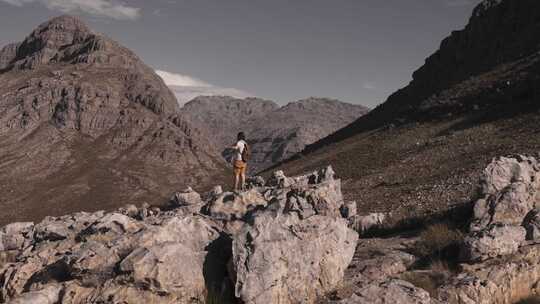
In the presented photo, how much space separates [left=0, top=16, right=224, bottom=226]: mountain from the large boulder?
385 feet

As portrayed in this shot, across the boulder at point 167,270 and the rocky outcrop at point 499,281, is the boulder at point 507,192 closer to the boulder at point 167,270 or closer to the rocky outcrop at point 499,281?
the rocky outcrop at point 499,281

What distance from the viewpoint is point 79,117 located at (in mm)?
179500

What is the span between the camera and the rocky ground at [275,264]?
10484 mm

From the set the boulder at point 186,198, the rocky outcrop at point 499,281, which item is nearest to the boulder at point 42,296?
the rocky outcrop at point 499,281

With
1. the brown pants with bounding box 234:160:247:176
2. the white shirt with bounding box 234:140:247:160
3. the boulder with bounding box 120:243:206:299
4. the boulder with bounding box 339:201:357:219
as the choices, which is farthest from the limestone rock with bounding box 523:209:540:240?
the brown pants with bounding box 234:160:247:176

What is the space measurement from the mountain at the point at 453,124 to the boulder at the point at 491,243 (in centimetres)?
729

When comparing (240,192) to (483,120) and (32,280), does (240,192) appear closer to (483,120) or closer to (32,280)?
(32,280)

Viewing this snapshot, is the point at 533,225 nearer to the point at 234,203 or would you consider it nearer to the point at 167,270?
the point at 234,203

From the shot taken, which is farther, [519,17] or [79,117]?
[79,117]

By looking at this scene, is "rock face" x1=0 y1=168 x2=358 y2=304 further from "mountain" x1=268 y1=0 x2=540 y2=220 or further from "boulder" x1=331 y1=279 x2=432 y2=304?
"mountain" x1=268 y1=0 x2=540 y2=220

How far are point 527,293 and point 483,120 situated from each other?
42.9 metres

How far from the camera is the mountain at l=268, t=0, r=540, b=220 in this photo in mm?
31484

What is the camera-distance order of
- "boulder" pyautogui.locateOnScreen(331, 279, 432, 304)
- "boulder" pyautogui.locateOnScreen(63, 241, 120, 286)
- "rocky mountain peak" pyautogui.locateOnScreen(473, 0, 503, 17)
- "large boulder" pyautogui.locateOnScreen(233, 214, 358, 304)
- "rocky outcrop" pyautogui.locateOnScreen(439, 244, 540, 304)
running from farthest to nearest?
"rocky mountain peak" pyautogui.locateOnScreen(473, 0, 503, 17)
"rocky outcrop" pyautogui.locateOnScreen(439, 244, 540, 304)
"boulder" pyautogui.locateOnScreen(63, 241, 120, 286)
"large boulder" pyautogui.locateOnScreen(233, 214, 358, 304)
"boulder" pyautogui.locateOnScreen(331, 279, 432, 304)

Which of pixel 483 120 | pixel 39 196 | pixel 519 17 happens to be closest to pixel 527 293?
pixel 483 120
